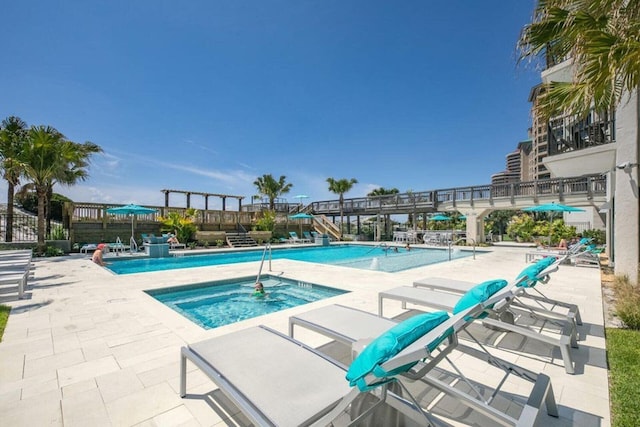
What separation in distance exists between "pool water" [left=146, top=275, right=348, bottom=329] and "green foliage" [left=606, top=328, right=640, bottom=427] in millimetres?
4222

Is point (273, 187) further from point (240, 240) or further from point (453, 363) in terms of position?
point (453, 363)

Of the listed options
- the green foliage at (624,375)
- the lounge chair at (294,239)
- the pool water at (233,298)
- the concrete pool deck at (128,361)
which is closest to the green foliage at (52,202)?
the concrete pool deck at (128,361)

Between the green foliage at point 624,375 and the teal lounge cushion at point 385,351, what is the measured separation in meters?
1.97

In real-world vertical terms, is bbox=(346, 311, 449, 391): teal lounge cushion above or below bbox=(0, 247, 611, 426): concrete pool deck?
above

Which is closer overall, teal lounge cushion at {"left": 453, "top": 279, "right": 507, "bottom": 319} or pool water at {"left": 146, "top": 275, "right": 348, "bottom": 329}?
teal lounge cushion at {"left": 453, "top": 279, "right": 507, "bottom": 319}

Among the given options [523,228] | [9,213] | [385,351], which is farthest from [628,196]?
[9,213]

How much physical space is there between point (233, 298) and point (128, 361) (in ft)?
12.2

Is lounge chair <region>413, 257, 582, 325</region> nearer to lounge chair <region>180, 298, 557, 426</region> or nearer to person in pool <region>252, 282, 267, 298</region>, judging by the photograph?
lounge chair <region>180, 298, 557, 426</region>

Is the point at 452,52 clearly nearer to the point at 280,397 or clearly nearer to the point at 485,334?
the point at 485,334

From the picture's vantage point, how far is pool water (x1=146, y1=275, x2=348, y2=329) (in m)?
5.65

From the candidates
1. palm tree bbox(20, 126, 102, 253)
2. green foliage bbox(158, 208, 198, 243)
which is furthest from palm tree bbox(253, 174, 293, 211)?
palm tree bbox(20, 126, 102, 253)

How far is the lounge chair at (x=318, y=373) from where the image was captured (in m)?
1.33

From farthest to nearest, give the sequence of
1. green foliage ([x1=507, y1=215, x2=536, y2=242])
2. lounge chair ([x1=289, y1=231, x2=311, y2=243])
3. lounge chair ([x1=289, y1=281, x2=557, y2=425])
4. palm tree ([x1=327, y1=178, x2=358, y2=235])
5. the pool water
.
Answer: palm tree ([x1=327, y1=178, x2=358, y2=235])
green foliage ([x1=507, y1=215, x2=536, y2=242])
lounge chair ([x1=289, y1=231, x2=311, y2=243])
the pool water
lounge chair ([x1=289, y1=281, x2=557, y2=425])

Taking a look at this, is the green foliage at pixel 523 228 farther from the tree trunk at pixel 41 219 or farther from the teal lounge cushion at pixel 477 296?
the tree trunk at pixel 41 219
